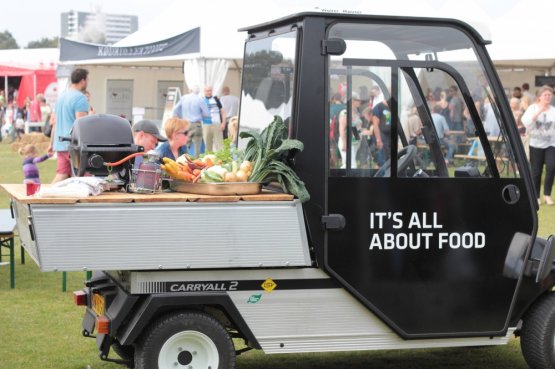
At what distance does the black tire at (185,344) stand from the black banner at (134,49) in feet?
57.3

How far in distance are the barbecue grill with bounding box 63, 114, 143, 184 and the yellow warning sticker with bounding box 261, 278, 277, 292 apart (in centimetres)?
94

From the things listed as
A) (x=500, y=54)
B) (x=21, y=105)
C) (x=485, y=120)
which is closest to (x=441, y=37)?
(x=485, y=120)

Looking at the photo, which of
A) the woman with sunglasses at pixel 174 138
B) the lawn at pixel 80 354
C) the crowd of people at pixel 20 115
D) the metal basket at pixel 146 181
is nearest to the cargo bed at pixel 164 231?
the metal basket at pixel 146 181

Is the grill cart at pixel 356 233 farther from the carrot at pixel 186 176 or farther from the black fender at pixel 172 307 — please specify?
the carrot at pixel 186 176

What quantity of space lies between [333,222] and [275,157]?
1.47 feet

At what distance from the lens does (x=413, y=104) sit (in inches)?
217

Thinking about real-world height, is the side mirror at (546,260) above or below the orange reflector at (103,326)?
above

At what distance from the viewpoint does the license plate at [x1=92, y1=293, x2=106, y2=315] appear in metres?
5.52

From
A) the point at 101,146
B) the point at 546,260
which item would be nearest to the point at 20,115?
the point at 101,146

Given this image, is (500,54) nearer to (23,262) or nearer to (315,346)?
(23,262)

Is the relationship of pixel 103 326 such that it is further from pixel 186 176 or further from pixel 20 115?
pixel 20 115

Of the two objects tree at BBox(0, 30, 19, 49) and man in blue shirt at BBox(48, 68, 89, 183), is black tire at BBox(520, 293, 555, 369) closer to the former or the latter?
man in blue shirt at BBox(48, 68, 89, 183)

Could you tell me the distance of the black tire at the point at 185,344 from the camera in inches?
202

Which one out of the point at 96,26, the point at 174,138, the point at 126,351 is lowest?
the point at 126,351
